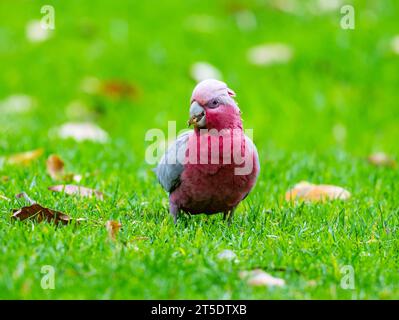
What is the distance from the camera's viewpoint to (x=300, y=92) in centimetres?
807

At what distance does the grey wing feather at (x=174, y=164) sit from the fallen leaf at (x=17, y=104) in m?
4.07

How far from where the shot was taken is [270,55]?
8.48m

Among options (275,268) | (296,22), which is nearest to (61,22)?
(296,22)

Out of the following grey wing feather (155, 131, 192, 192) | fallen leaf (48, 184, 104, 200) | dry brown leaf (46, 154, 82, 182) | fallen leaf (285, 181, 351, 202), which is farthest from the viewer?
dry brown leaf (46, 154, 82, 182)

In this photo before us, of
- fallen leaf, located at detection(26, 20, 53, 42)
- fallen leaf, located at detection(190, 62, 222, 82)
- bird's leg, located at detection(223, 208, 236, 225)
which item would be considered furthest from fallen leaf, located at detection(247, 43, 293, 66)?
bird's leg, located at detection(223, 208, 236, 225)

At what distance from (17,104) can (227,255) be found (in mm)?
4987

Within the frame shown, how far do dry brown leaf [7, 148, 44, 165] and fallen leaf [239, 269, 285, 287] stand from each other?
2.47 meters

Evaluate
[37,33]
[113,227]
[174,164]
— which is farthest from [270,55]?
[113,227]

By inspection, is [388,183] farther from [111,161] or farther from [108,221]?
[108,221]

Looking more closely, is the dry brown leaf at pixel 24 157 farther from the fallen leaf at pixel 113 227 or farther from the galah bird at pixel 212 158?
the fallen leaf at pixel 113 227

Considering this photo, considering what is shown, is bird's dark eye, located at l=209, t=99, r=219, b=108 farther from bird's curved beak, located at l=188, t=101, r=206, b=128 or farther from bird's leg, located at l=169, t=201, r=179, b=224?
bird's leg, located at l=169, t=201, r=179, b=224

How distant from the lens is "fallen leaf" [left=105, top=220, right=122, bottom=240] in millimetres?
3604

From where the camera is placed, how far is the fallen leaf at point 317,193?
15.7ft

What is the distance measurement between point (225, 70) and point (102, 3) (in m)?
2.33
